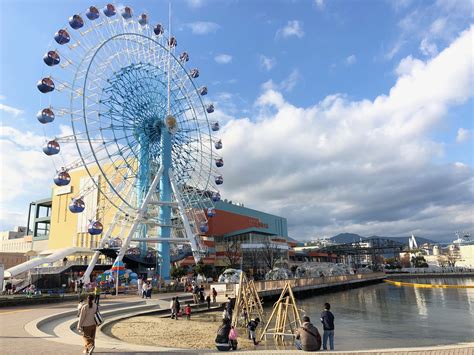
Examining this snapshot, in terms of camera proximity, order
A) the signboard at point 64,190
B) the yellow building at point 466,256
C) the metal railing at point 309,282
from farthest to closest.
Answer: the yellow building at point 466,256, the signboard at point 64,190, the metal railing at point 309,282

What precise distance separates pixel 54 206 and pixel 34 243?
15277mm

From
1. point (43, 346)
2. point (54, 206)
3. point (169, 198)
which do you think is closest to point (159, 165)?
point (169, 198)

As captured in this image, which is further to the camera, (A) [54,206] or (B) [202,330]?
(A) [54,206]

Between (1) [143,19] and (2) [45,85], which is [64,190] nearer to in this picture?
(1) [143,19]

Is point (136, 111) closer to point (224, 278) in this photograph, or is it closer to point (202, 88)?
point (202, 88)

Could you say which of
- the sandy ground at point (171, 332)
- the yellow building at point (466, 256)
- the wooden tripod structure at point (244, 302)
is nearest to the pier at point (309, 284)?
the wooden tripod structure at point (244, 302)

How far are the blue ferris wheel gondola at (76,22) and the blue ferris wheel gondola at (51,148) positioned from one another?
1163 centimetres

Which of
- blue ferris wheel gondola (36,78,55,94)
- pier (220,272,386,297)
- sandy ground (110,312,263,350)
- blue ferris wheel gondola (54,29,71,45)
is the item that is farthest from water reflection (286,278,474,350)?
blue ferris wheel gondola (54,29,71,45)

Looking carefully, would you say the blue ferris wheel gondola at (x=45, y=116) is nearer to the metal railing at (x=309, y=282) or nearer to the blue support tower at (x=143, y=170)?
the blue support tower at (x=143, y=170)

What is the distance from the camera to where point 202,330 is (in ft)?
76.1

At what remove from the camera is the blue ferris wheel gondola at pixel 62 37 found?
3712 cm

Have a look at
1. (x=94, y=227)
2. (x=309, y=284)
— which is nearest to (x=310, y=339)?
(x=94, y=227)

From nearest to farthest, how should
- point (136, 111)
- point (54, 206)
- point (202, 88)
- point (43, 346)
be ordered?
point (43, 346) < point (136, 111) < point (202, 88) < point (54, 206)

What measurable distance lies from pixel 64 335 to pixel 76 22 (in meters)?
31.8
